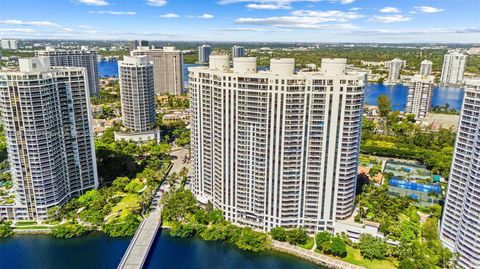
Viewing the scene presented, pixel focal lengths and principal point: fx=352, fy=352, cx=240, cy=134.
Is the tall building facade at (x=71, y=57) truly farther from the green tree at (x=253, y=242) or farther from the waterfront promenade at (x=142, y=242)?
the green tree at (x=253, y=242)

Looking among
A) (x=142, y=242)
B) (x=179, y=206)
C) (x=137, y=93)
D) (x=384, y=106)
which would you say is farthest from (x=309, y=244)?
(x=384, y=106)

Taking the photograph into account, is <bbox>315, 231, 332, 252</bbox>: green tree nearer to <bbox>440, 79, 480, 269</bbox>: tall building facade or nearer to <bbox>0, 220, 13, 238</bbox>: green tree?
<bbox>440, 79, 480, 269</bbox>: tall building facade

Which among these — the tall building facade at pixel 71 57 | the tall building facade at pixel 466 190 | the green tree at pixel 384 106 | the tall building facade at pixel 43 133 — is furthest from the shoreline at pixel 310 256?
the tall building facade at pixel 71 57

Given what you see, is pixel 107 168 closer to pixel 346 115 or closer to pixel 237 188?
pixel 237 188

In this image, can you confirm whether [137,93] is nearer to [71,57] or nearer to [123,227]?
[123,227]

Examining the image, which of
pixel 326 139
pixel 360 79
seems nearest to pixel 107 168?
pixel 326 139

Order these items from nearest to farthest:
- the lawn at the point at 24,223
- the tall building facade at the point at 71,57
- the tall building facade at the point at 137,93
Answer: the lawn at the point at 24,223, the tall building facade at the point at 137,93, the tall building facade at the point at 71,57

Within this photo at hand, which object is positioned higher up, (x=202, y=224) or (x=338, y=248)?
(x=338, y=248)
